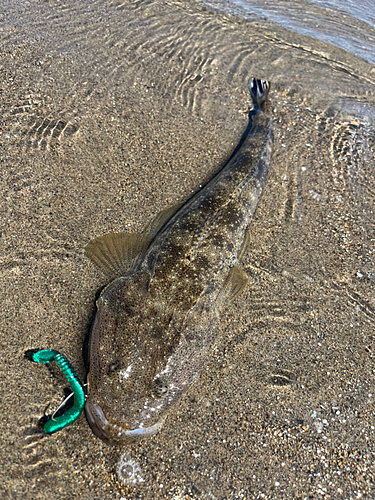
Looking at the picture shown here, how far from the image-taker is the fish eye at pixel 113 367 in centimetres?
298

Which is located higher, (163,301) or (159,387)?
(163,301)

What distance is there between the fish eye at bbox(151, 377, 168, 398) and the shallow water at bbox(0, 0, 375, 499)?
1.36 feet

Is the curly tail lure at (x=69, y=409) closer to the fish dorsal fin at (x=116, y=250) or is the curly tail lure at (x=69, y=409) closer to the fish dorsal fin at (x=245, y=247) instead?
the fish dorsal fin at (x=116, y=250)

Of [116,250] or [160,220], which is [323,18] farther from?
[116,250]

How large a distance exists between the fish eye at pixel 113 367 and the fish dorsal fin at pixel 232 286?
1325 millimetres

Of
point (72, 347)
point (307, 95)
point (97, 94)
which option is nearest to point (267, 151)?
point (307, 95)

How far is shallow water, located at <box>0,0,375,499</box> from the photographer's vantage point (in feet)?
10.4

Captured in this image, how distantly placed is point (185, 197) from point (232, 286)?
1494mm

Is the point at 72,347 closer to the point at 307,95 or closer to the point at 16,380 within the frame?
the point at 16,380

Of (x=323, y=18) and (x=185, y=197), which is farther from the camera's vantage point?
(x=323, y=18)

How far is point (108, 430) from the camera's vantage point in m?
2.86

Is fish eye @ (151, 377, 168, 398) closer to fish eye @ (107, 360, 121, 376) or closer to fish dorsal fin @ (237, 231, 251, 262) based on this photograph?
fish eye @ (107, 360, 121, 376)

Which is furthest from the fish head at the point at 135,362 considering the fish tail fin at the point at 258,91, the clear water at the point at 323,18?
the clear water at the point at 323,18

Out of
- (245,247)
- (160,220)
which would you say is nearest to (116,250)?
(160,220)
